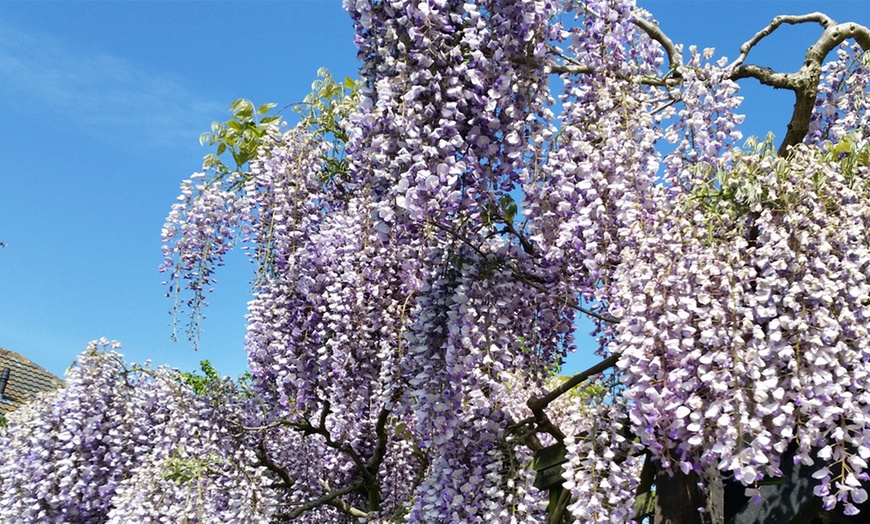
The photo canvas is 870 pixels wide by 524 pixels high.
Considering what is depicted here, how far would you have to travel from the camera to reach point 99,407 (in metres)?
6.18

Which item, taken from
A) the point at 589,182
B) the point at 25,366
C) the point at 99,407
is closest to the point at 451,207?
the point at 589,182

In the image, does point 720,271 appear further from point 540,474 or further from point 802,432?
point 540,474

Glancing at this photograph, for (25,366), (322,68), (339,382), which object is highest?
(322,68)

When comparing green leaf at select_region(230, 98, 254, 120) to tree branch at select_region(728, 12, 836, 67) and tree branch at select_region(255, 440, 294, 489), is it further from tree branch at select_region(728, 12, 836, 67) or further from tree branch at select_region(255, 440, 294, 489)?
tree branch at select_region(728, 12, 836, 67)

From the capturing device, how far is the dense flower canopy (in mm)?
A: 3283

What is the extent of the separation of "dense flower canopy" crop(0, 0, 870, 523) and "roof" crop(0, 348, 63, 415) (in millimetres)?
7144

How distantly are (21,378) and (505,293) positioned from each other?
12.1 m

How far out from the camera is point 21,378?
1380cm

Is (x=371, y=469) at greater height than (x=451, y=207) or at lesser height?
lesser

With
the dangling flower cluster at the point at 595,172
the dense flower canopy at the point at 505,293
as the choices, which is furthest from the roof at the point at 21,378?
the dangling flower cluster at the point at 595,172

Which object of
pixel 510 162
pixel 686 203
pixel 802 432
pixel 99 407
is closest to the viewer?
pixel 802 432

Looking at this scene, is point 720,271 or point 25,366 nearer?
point 720,271

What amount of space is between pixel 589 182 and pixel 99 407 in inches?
162

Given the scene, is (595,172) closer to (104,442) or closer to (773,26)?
(773,26)
